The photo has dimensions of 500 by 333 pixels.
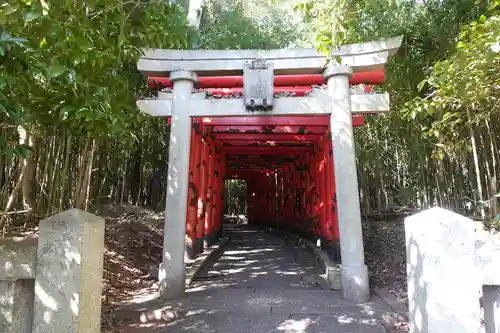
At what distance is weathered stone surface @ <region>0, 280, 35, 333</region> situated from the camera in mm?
1956

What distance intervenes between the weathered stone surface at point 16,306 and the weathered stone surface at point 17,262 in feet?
0.23

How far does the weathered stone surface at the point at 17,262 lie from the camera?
6.37 ft

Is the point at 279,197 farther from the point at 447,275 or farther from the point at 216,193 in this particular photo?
the point at 447,275

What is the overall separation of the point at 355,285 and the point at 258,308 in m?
1.09

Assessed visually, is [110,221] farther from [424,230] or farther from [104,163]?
[424,230]

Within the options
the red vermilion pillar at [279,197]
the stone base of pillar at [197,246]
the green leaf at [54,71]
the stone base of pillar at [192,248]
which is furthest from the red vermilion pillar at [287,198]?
the green leaf at [54,71]

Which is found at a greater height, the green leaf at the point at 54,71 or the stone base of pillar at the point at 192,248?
the green leaf at the point at 54,71

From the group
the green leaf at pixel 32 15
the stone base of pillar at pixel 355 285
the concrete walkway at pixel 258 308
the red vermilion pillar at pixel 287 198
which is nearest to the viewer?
the green leaf at pixel 32 15

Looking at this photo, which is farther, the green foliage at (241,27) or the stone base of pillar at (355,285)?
the green foliage at (241,27)

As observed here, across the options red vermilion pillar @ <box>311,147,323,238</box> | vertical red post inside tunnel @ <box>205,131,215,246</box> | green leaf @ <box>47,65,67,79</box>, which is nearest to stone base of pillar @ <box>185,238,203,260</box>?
vertical red post inside tunnel @ <box>205,131,215,246</box>

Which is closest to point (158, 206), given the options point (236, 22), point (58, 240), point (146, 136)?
point (146, 136)

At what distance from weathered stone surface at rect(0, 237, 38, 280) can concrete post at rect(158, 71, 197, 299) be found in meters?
1.99

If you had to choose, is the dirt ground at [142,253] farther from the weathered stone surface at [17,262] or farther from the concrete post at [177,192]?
the weathered stone surface at [17,262]

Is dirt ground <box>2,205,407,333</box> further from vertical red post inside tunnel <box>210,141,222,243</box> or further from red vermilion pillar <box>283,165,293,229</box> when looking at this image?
red vermilion pillar <box>283,165,293,229</box>
